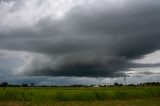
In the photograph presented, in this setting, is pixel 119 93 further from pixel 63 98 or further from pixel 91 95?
pixel 63 98

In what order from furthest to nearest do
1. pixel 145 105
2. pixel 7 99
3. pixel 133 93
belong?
1. pixel 133 93
2. pixel 7 99
3. pixel 145 105

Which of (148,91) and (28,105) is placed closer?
(28,105)

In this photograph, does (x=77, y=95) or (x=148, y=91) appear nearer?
(x=77, y=95)

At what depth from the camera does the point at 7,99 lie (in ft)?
217

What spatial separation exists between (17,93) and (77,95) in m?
12.2

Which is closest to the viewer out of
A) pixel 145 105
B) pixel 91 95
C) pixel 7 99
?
pixel 145 105

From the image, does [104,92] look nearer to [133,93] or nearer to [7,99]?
[133,93]

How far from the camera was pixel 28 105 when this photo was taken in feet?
168

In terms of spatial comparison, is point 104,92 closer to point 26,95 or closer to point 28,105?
point 26,95

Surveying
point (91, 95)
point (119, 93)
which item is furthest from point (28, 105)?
point (119, 93)

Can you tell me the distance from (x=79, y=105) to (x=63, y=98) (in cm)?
1519

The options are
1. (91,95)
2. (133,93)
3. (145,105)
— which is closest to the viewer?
(145,105)

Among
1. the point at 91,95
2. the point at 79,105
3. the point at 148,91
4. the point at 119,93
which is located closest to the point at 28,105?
the point at 79,105

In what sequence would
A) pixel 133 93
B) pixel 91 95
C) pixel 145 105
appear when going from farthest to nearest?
pixel 133 93 → pixel 91 95 → pixel 145 105
